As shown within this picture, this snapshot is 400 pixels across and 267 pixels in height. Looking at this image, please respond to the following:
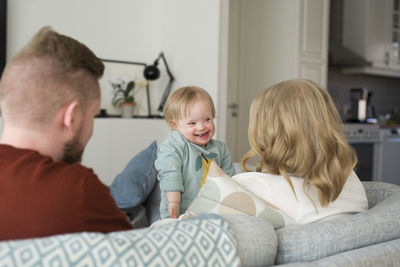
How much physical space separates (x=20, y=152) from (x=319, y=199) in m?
0.78

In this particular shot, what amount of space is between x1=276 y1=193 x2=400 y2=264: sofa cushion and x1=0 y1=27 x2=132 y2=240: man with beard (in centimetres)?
37

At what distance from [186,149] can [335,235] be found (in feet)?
3.13

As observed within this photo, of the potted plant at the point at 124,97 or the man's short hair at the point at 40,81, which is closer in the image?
the man's short hair at the point at 40,81

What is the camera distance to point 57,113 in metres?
0.93

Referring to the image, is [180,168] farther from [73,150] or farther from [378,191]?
[73,150]

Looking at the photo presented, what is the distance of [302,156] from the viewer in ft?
4.02

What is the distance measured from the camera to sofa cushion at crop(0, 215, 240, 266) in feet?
2.23

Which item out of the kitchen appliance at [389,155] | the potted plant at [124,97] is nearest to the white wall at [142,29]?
the potted plant at [124,97]

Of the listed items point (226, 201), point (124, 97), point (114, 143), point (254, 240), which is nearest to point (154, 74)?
point (124, 97)

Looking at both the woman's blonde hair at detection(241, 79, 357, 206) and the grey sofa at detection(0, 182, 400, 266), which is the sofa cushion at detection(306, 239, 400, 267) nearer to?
the grey sofa at detection(0, 182, 400, 266)

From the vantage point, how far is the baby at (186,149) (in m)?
1.82

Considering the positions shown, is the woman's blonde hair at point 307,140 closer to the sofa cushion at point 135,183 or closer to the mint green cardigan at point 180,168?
the mint green cardigan at point 180,168

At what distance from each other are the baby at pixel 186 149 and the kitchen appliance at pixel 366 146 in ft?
10.4

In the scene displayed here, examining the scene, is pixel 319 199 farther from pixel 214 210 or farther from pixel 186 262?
pixel 186 262
